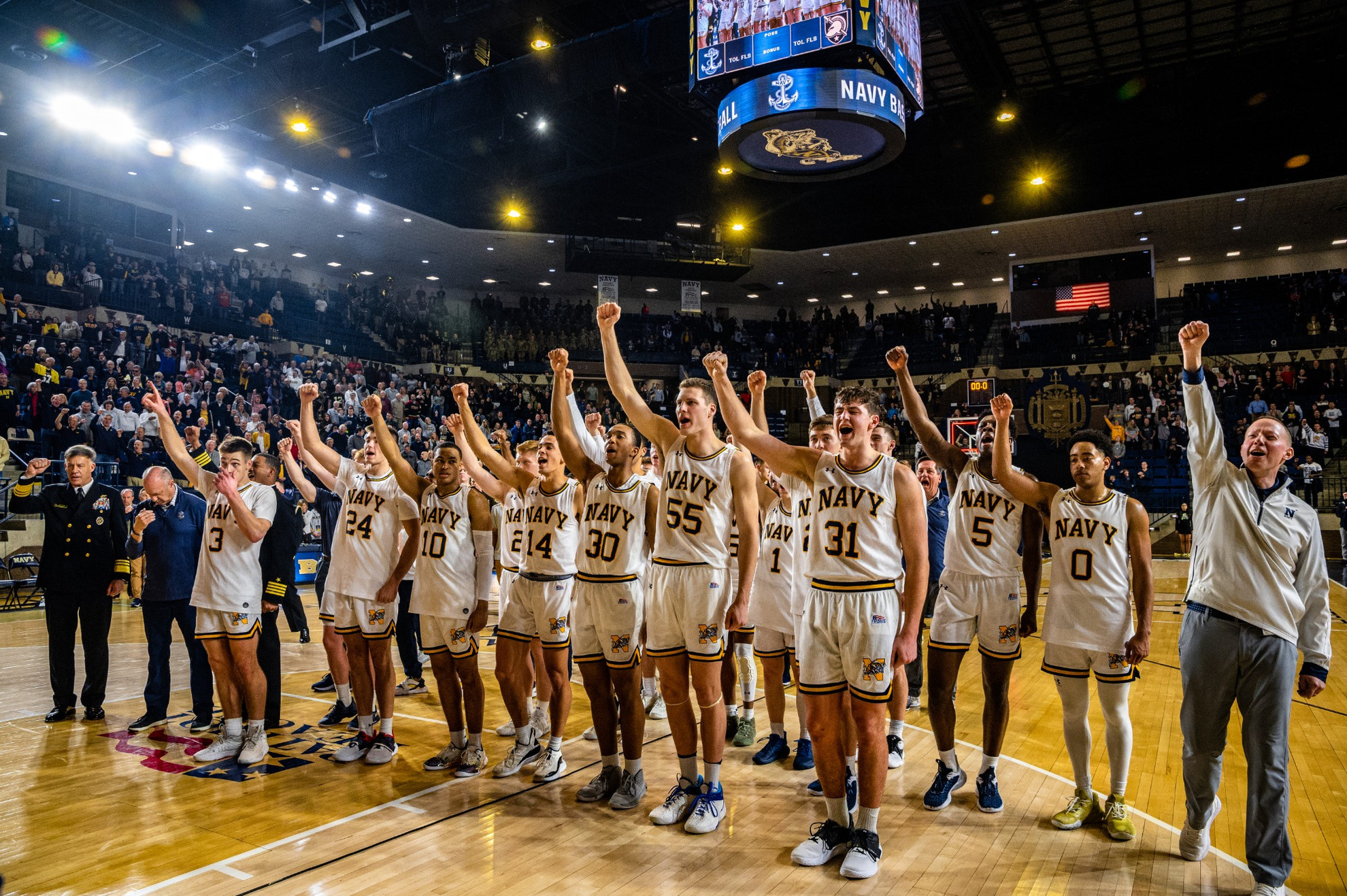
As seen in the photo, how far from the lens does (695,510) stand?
14.6ft

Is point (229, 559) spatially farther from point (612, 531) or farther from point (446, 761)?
point (612, 531)

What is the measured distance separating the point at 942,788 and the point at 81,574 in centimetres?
661

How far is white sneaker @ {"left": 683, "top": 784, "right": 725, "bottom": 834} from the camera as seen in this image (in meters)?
4.28

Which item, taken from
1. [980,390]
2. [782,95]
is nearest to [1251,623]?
[782,95]

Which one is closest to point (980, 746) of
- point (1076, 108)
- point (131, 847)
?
point (131, 847)

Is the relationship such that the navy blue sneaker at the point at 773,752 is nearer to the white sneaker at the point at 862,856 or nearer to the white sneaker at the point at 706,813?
the white sneaker at the point at 706,813

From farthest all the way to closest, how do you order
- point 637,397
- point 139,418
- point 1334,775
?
point 139,418, point 1334,775, point 637,397

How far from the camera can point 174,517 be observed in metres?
6.52

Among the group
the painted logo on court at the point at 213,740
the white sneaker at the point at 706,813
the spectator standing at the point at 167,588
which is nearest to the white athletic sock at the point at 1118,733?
the white sneaker at the point at 706,813

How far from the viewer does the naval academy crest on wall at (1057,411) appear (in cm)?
2127

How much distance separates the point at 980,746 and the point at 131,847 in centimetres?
521

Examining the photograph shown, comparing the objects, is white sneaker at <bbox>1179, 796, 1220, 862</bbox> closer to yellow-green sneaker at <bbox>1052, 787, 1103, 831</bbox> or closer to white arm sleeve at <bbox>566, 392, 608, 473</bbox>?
yellow-green sneaker at <bbox>1052, 787, 1103, 831</bbox>

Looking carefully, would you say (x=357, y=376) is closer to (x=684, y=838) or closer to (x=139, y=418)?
(x=139, y=418)

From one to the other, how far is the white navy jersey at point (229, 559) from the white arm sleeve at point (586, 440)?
7.94 feet
